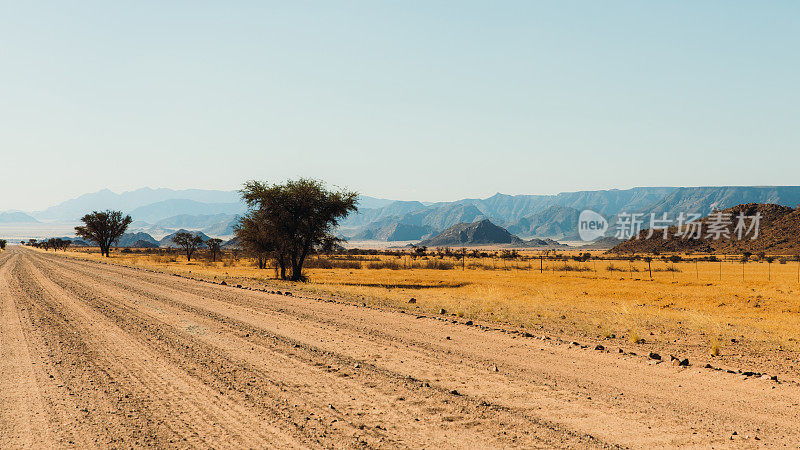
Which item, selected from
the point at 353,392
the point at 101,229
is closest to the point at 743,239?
the point at 353,392

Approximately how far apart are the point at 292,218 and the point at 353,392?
103 feet

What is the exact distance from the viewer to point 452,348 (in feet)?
42.2

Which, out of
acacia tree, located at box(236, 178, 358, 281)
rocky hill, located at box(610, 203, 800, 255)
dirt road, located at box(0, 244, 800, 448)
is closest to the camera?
dirt road, located at box(0, 244, 800, 448)

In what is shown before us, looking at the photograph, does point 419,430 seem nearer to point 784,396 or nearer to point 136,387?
point 136,387

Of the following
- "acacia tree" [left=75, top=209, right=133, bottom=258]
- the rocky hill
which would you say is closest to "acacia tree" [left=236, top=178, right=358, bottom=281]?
"acacia tree" [left=75, top=209, right=133, bottom=258]

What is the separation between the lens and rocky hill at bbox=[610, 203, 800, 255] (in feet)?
342

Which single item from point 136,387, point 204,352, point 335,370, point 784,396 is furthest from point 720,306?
point 136,387

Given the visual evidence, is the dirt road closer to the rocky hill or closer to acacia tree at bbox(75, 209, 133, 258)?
acacia tree at bbox(75, 209, 133, 258)

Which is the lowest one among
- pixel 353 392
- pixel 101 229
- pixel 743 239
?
Result: pixel 353 392

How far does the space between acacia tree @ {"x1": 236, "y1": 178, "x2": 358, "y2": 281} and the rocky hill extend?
9633cm

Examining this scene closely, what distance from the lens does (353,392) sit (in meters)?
8.94

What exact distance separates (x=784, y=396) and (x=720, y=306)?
64.3 feet

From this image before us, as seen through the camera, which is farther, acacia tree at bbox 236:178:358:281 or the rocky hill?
the rocky hill

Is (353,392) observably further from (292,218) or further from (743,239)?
(743,239)
